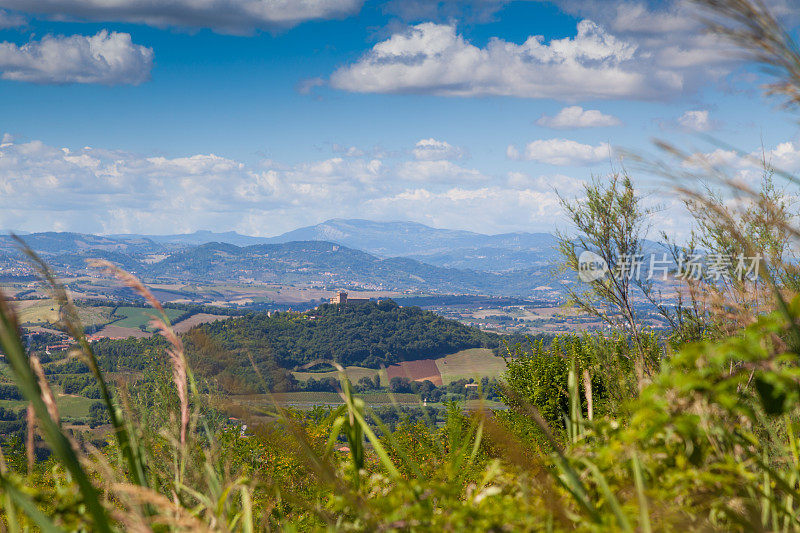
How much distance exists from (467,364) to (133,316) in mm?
71078

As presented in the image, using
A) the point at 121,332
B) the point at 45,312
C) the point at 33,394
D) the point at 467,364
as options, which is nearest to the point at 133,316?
the point at 121,332

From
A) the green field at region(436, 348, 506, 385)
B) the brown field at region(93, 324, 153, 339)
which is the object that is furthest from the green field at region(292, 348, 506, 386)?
the brown field at region(93, 324, 153, 339)

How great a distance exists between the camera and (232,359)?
1.86 meters

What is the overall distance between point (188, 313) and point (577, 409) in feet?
424

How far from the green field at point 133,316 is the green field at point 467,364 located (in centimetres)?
4935

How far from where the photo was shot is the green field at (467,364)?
83.8 meters

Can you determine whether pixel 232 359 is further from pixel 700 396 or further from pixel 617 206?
pixel 617 206

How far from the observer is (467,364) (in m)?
92.9

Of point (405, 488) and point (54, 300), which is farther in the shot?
point (54, 300)

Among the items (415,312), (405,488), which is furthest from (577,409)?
(415,312)

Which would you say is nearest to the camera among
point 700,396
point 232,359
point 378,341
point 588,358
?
point 700,396

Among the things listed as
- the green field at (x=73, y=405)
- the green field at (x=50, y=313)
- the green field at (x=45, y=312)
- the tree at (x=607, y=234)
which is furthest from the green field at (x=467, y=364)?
the green field at (x=45, y=312)

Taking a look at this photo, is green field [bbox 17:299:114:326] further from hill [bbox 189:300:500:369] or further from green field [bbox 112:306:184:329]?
green field [bbox 112:306:184:329]

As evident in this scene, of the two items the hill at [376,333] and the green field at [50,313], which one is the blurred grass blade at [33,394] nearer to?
the green field at [50,313]
